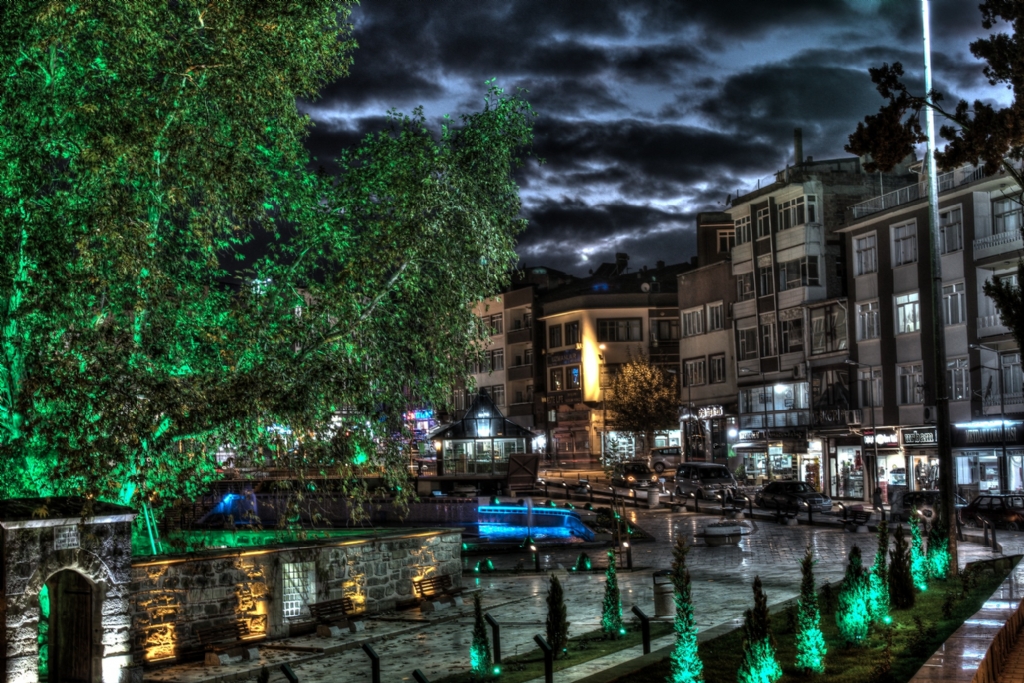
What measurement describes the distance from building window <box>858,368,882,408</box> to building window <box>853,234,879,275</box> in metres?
4.64

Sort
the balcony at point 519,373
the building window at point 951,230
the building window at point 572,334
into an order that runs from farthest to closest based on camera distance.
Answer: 1. the balcony at point 519,373
2. the building window at point 572,334
3. the building window at point 951,230

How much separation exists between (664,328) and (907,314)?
3255 centimetres

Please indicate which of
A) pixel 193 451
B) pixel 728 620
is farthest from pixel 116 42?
pixel 728 620

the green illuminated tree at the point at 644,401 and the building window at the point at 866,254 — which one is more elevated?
the building window at the point at 866,254

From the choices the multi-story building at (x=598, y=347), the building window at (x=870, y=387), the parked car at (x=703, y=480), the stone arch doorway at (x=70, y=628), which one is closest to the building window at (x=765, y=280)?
the building window at (x=870, y=387)

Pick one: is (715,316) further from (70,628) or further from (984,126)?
(70,628)

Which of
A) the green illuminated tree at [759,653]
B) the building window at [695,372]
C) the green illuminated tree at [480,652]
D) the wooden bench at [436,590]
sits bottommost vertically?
the wooden bench at [436,590]

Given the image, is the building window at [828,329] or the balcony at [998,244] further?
the building window at [828,329]

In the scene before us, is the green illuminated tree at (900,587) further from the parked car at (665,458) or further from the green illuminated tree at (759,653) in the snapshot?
the parked car at (665,458)

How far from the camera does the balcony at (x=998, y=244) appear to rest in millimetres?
43906

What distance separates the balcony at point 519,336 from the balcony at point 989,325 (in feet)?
146

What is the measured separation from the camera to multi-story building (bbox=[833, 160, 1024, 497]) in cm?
4438

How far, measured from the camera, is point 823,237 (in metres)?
56.6

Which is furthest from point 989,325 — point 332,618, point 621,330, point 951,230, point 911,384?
point 621,330
